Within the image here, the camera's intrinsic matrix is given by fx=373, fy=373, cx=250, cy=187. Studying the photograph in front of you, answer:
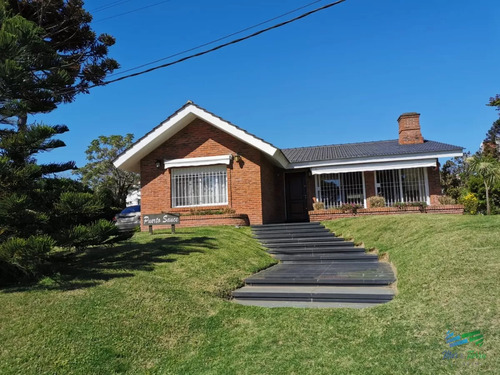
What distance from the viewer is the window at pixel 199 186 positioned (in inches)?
624

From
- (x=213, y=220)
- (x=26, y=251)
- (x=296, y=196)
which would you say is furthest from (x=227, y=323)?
(x=296, y=196)

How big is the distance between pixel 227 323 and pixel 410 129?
17.0 metres

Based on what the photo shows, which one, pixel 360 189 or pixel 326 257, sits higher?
pixel 360 189

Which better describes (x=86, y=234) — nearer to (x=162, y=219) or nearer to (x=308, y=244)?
(x=162, y=219)

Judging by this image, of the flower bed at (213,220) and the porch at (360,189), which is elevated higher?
the porch at (360,189)

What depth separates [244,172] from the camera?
50.4 ft

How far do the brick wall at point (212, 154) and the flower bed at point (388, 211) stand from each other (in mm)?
2313

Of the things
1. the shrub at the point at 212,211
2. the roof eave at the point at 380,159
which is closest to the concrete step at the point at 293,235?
the shrub at the point at 212,211

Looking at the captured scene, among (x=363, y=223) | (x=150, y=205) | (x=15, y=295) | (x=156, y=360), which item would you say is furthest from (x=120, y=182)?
(x=156, y=360)

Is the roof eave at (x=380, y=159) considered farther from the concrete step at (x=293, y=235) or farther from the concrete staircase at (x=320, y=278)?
the concrete staircase at (x=320, y=278)

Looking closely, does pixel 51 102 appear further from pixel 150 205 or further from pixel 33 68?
pixel 150 205

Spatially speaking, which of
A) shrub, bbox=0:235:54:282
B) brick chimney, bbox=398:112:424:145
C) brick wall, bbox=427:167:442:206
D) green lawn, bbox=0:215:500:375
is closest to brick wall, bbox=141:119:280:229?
brick wall, bbox=427:167:442:206

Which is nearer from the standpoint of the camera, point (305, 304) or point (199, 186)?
point (305, 304)

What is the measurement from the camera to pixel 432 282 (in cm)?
574
